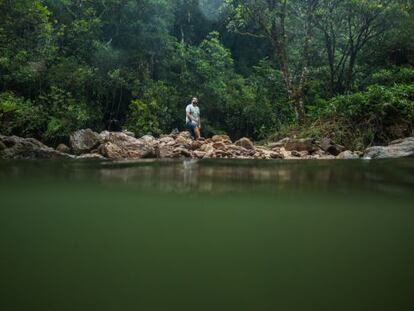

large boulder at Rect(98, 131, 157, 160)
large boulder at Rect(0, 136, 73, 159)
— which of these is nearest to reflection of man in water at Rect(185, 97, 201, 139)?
large boulder at Rect(98, 131, 157, 160)

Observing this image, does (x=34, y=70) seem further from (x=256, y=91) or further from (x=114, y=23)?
(x=256, y=91)

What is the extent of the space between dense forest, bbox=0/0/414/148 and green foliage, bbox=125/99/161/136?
4cm

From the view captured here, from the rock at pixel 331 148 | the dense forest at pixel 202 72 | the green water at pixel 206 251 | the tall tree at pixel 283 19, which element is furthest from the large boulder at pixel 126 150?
the tall tree at pixel 283 19

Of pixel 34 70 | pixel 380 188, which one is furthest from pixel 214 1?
pixel 380 188

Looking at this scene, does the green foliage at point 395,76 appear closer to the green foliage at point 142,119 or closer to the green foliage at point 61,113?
the green foliage at point 142,119

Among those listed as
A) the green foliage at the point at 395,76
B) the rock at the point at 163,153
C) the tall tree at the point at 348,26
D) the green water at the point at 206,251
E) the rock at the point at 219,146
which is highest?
the tall tree at the point at 348,26

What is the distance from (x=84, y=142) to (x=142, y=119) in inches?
155

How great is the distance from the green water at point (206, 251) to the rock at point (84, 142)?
5.63 metres

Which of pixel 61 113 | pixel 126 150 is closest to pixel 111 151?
pixel 126 150

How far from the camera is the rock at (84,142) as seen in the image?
8219 mm

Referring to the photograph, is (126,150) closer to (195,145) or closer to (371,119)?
(195,145)

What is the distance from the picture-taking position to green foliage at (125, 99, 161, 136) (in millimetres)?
12209

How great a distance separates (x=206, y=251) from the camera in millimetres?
1448

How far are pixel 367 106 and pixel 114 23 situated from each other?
29.5 feet
